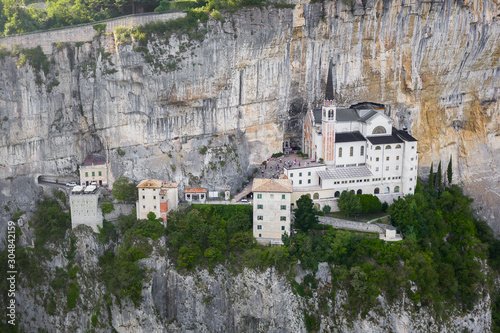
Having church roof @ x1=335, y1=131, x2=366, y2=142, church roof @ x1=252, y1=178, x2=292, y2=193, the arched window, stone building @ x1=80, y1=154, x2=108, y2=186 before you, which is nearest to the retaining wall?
stone building @ x1=80, y1=154, x2=108, y2=186

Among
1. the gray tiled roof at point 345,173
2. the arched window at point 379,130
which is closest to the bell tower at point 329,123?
the gray tiled roof at point 345,173

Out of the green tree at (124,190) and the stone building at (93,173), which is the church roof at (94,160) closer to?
the stone building at (93,173)

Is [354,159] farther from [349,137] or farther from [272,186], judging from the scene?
[272,186]

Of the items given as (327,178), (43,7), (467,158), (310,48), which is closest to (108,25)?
(43,7)

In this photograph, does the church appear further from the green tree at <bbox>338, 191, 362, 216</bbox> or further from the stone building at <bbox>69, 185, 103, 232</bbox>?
the stone building at <bbox>69, 185, 103, 232</bbox>

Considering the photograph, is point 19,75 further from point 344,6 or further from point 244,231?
point 344,6

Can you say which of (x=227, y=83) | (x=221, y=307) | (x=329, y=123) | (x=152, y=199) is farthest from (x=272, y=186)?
(x=221, y=307)
